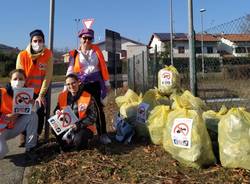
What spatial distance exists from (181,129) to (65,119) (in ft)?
5.62

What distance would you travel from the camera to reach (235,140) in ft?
14.0

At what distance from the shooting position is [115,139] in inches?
249

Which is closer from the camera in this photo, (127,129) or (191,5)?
(127,129)

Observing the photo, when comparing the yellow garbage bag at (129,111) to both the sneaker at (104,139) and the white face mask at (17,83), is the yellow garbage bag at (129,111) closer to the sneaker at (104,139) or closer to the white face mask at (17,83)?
the sneaker at (104,139)

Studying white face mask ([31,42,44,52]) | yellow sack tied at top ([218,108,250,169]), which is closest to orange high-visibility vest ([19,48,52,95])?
white face mask ([31,42,44,52])

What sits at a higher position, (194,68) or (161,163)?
(194,68)

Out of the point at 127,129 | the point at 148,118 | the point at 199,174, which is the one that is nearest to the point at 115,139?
the point at 127,129

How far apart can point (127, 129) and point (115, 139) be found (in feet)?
0.93

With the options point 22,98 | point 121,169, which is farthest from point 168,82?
point 121,169

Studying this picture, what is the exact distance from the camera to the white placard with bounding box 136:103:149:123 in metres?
6.17

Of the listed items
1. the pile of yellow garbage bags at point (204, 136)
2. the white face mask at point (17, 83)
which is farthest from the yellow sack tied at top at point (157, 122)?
the white face mask at point (17, 83)

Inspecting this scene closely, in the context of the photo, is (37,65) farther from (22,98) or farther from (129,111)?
(129,111)

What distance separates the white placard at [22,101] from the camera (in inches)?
214

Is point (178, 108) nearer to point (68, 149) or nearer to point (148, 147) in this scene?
point (148, 147)
